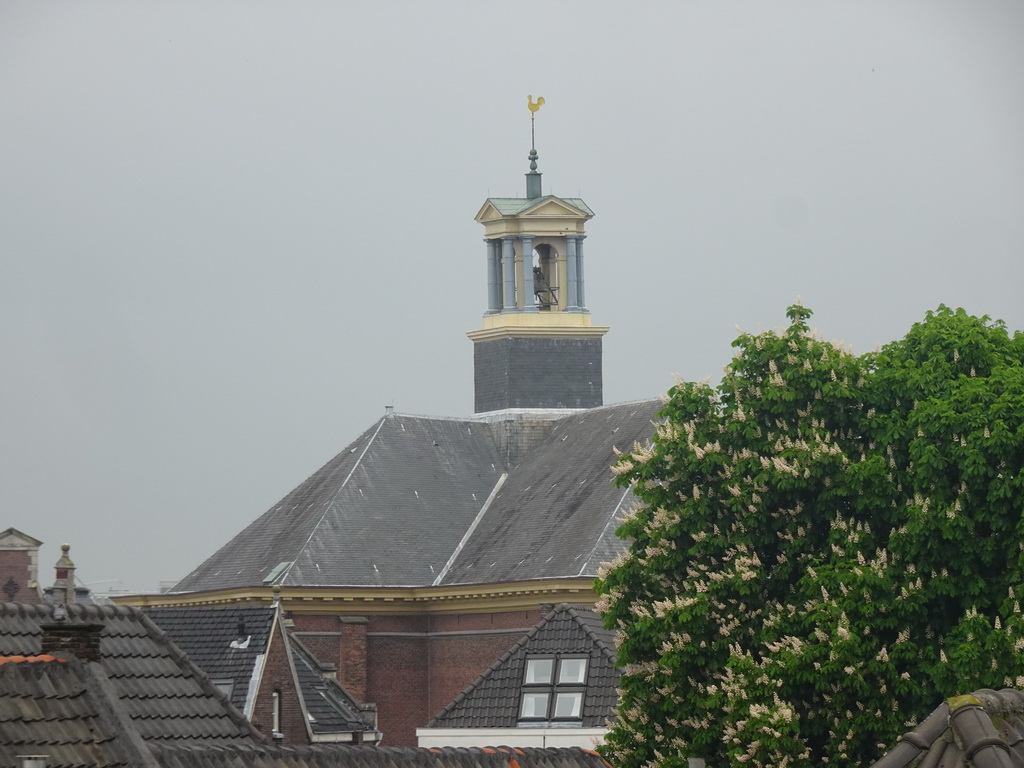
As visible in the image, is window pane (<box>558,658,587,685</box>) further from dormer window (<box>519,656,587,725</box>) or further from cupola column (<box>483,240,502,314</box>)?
cupola column (<box>483,240,502,314</box>)

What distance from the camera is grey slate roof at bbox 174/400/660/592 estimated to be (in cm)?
5931

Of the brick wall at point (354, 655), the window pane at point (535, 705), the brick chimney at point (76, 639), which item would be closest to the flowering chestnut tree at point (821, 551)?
the window pane at point (535, 705)

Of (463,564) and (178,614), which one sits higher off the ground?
(463,564)

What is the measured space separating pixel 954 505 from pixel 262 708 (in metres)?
14.0

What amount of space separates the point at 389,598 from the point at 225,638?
2253 cm

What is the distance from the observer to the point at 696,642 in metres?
30.1

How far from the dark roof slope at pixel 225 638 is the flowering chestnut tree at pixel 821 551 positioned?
8645mm

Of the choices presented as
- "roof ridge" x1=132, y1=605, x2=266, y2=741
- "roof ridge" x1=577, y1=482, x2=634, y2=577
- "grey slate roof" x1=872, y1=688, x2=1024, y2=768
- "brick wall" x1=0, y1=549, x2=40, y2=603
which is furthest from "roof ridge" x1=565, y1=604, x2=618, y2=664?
"grey slate roof" x1=872, y1=688, x2=1024, y2=768

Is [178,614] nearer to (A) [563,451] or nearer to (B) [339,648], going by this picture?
(B) [339,648]

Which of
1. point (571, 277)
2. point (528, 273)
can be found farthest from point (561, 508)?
point (571, 277)

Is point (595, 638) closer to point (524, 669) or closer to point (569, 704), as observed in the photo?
point (569, 704)

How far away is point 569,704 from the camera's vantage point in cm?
3866

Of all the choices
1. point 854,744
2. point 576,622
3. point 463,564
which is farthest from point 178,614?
point 463,564

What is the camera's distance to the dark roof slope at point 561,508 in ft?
188
